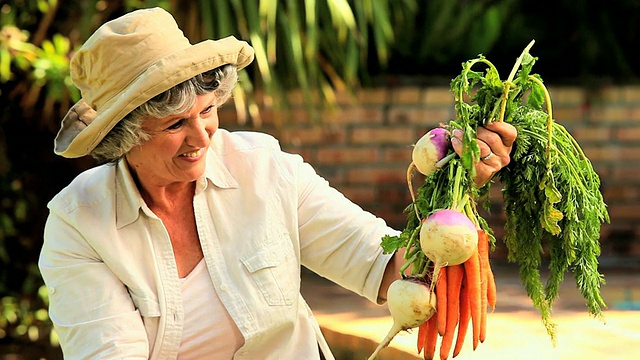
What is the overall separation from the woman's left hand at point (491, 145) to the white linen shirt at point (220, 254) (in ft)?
1.49

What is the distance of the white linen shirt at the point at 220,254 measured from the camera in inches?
99.3

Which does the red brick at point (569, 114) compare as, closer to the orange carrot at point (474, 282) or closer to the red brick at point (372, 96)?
the red brick at point (372, 96)

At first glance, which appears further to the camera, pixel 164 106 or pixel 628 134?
pixel 628 134

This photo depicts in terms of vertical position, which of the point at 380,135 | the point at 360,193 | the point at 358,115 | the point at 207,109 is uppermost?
the point at 207,109

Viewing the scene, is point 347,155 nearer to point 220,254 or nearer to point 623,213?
point 623,213

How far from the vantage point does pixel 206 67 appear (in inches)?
94.1

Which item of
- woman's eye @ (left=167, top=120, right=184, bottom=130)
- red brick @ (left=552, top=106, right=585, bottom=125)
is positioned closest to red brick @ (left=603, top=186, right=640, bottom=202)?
red brick @ (left=552, top=106, right=585, bottom=125)

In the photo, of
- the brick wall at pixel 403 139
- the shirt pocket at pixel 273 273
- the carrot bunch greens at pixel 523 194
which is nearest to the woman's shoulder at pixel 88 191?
the shirt pocket at pixel 273 273

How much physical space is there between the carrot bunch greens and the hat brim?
531mm

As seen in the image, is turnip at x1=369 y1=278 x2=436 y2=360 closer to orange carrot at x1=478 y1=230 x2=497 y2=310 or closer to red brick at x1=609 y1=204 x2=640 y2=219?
orange carrot at x1=478 y1=230 x2=497 y2=310

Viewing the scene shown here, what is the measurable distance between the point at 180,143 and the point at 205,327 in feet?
1.49

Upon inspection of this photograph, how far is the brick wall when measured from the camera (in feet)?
17.5

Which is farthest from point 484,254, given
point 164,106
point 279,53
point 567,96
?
point 567,96

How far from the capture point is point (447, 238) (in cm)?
208
